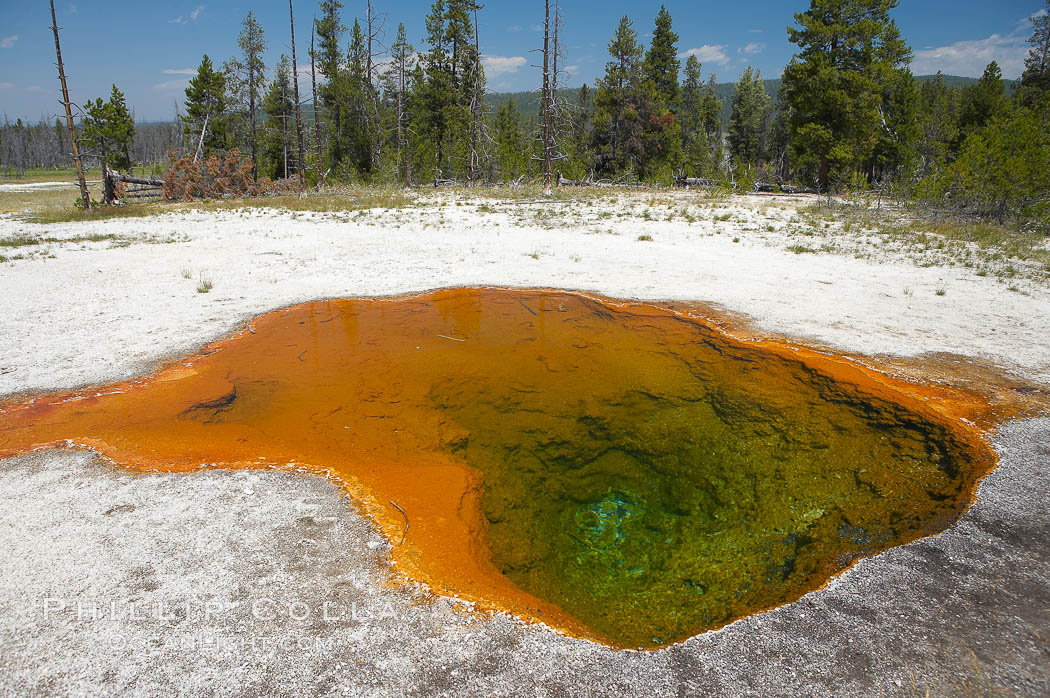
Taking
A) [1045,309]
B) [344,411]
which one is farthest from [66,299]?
[1045,309]

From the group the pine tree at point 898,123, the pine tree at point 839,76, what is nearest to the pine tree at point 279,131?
the pine tree at point 839,76

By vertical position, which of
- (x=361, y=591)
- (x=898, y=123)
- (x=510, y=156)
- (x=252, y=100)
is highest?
(x=252, y=100)

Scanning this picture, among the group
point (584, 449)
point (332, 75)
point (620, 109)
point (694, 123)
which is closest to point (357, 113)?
point (332, 75)

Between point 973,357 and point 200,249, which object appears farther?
point 200,249

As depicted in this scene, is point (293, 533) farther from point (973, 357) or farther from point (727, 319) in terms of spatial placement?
point (973, 357)

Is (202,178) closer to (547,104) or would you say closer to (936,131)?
(547,104)

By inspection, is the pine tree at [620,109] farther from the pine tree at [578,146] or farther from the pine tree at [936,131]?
the pine tree at [936,131]

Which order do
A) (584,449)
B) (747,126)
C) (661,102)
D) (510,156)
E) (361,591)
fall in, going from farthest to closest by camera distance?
(747,126) < (661,102) < (510,156) < (584,449) < (361,591)
